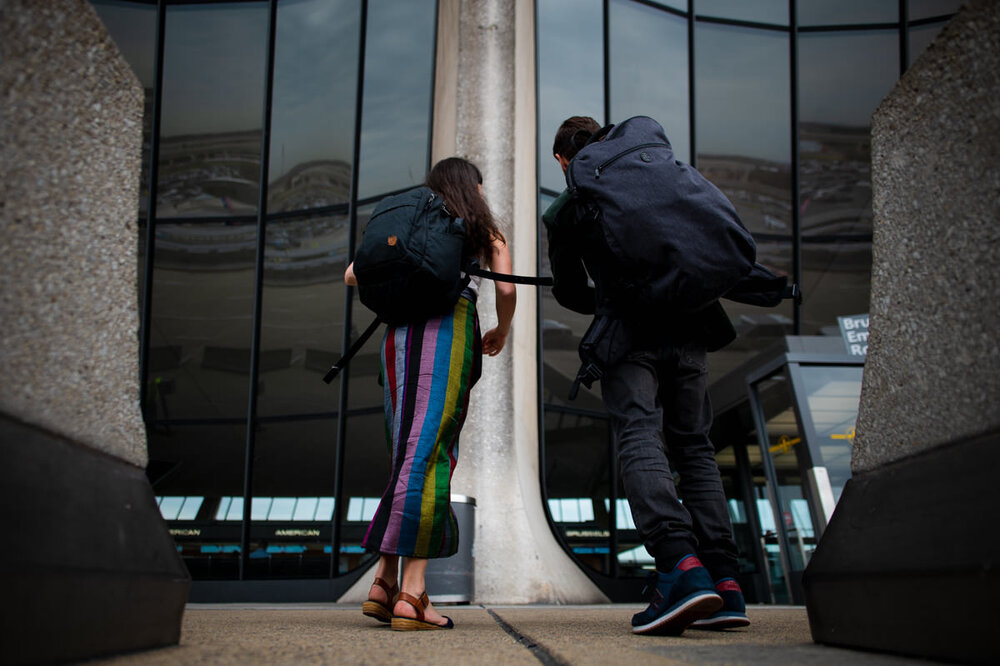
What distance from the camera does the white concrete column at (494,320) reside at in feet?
15.9

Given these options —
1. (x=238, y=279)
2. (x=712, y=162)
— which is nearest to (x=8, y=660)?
(x=712, y=162)

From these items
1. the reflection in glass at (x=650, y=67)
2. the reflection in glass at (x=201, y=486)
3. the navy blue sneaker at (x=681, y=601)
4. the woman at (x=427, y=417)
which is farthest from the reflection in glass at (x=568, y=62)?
the navy blue sneaker at (x=681, y=601)

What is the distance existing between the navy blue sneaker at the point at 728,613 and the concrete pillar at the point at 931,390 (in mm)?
605

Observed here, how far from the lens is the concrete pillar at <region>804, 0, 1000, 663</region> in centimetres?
120

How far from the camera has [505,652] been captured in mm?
1523

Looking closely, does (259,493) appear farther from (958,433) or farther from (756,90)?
(958,433)

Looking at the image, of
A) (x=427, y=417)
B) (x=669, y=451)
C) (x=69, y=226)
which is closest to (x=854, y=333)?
(x=669, y=451)

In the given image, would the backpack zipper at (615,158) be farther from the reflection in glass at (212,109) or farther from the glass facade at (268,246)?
the reflection in glass at (212,109)

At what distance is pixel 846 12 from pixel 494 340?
11172 mm

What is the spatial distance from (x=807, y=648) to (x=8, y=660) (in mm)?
1405

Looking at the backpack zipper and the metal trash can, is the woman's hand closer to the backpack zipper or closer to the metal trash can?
the backpack zipper

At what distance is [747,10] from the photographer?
1126cm

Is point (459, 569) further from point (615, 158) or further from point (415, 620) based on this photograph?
point (615, 158)

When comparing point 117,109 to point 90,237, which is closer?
point 90,237
